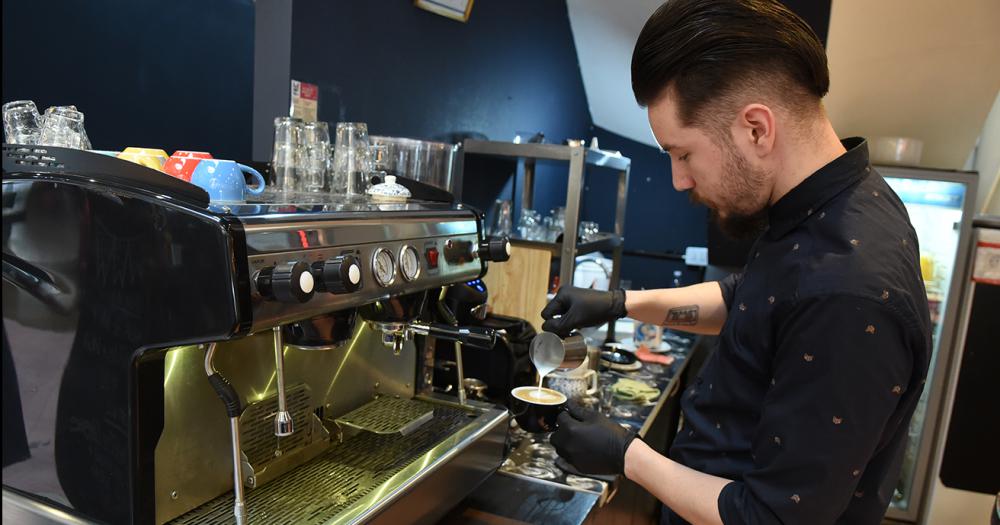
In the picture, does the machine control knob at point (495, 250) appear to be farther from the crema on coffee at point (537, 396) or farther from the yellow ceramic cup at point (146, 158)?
the yellow ceramic cup at point (146, 158)

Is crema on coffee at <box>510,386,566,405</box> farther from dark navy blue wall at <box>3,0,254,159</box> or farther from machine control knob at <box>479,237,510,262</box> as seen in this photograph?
dark navy blue wall at <box>3,0,254,159</box>

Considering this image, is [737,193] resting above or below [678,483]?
above

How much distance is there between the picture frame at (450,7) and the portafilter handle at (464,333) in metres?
1.27

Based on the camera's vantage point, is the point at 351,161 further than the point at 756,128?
Yes

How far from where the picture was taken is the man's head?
3.08 ft

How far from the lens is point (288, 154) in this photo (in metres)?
1.32

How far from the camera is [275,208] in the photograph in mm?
900

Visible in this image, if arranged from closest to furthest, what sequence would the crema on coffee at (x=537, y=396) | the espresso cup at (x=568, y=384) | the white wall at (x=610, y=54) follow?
the crema on coffee at (x=537, y=396) → the espresso cup at (x=568, y=384) → the white wall at (x=610, y=54)

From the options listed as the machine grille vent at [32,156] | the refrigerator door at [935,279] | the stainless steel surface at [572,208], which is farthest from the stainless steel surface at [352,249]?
the refrigerator door at [935,279]

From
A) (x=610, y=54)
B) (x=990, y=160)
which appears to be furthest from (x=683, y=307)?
(x=990, y=160)

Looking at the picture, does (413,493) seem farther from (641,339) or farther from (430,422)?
(641,339)

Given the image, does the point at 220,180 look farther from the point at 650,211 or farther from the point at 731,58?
the point at 650,211

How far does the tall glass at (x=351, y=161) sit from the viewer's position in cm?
135

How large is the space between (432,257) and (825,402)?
0.60 meters
